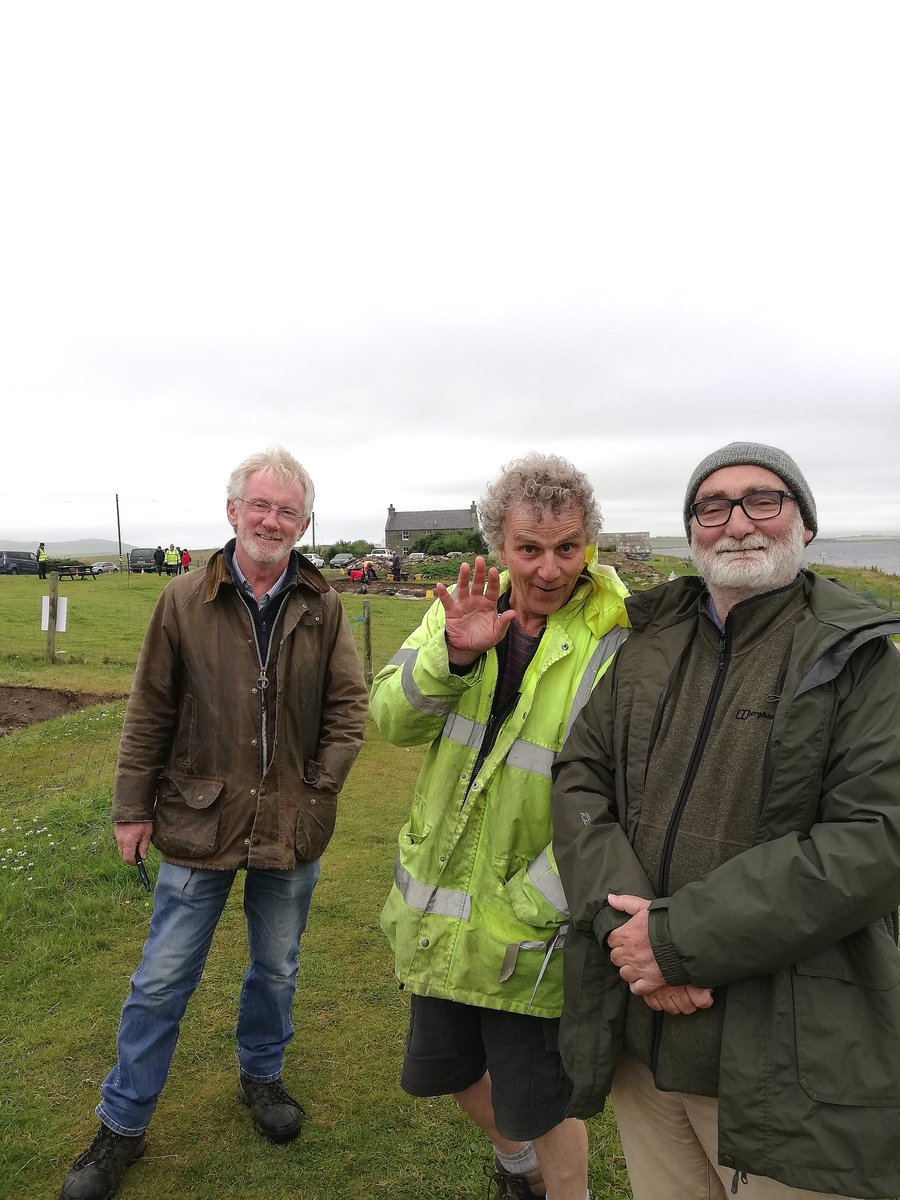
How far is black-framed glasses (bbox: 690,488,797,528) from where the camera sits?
2.14 meters

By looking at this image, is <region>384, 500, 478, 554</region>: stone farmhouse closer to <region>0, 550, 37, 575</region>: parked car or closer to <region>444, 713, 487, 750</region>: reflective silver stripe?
<region>0, 550, 37, 575</region>: parked car

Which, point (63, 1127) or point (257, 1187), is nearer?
point (257, 1187)

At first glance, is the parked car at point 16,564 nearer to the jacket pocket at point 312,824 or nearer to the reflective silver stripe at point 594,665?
the jacket pocket at point 312,824

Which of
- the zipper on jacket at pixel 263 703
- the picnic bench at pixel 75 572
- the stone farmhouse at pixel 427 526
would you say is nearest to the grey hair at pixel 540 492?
the zipper on jacket at pixel 263 703

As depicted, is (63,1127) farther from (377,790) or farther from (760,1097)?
(377,790)

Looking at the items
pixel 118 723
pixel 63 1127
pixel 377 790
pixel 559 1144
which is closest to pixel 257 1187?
pixel 63 1127

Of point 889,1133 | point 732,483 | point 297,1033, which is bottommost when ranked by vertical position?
point 297,1033

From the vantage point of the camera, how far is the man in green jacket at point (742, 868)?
172 centimetres

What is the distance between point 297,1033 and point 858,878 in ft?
10.4

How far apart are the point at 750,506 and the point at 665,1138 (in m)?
1.76

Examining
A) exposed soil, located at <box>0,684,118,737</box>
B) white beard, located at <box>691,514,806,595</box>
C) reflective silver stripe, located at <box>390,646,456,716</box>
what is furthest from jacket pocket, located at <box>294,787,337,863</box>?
exposed soil, located at <box>0,684,118,737</box>

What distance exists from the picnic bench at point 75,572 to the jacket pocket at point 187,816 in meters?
38.0

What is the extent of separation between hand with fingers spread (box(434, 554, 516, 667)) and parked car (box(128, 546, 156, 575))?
1857 inches

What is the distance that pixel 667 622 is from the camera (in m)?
2.32
